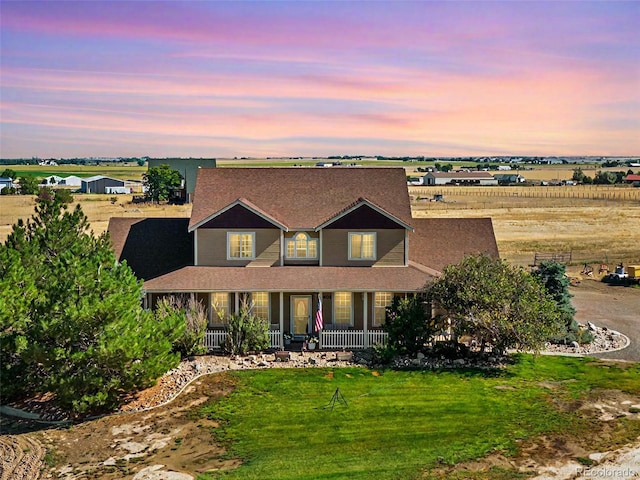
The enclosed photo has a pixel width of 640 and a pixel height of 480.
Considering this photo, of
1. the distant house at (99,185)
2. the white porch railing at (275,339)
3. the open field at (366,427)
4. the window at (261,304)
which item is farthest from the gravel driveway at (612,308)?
the distant house at (99,185)

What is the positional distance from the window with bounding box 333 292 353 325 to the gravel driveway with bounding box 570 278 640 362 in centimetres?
1130

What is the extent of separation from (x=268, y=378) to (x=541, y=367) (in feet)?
37.7

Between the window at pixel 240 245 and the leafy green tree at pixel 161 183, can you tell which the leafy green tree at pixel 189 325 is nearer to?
the window at pixel 240 245

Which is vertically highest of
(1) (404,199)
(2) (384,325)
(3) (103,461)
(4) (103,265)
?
(1) (404,199)

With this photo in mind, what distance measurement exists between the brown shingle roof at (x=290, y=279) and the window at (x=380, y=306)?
89 centimetres

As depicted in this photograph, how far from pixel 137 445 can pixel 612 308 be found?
28.4m

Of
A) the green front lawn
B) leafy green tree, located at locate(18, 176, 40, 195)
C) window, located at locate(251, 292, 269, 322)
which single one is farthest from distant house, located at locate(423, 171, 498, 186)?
the green front lawn

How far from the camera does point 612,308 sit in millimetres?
36281

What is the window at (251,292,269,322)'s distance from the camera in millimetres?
29797

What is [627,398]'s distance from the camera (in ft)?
74.3

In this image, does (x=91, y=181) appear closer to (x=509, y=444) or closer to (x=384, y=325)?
(x=384, y=325)

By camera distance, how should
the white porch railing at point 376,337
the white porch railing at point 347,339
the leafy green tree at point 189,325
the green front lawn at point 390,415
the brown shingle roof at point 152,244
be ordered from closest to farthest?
1. the green front lawn at point 390,415
2. the leafy green tree at point 189,325
3. the white porch railing at point 376,337
4. the white porch railing at point 347,339
5. the brown shingle roof at point 152,244

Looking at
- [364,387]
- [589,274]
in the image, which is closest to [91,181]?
[589,274]

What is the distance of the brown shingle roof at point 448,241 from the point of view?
109 feet
